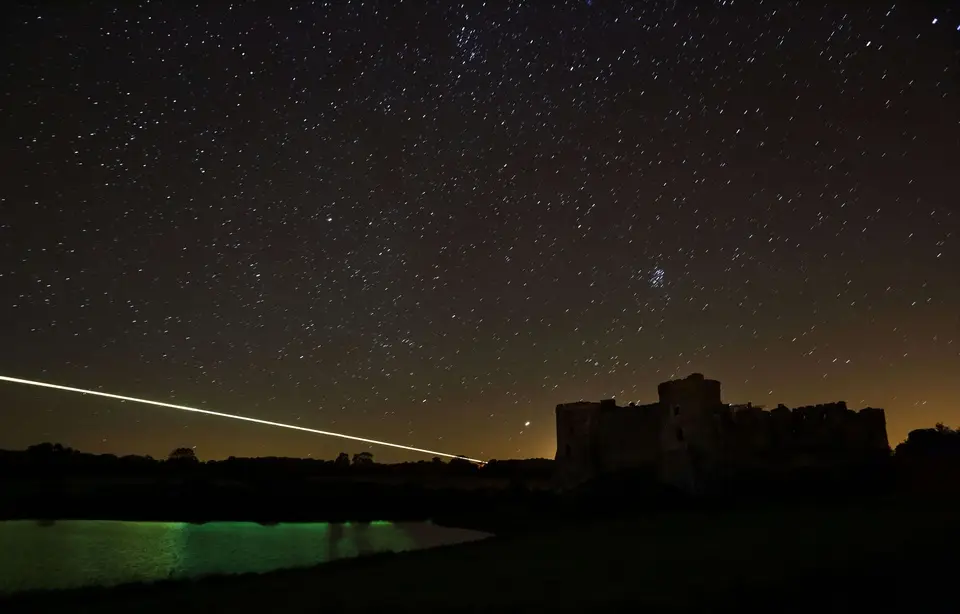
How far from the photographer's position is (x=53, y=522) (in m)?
49.2

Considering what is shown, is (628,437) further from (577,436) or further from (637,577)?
(637,577)

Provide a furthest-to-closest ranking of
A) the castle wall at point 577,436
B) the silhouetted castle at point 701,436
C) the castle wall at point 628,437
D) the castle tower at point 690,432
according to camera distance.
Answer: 1. the castle wall at point 577,436
2. the castle wall at point 628,437
3. the silhouetted castle at point 701,436
4. the castle tower at point 690,432

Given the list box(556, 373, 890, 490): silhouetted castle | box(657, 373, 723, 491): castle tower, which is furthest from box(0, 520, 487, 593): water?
box(657, 373, 723, 491): castle tower

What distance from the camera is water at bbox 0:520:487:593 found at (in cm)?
2430

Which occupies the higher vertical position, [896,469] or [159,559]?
[896,469]

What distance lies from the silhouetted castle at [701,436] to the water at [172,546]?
34.2 ft

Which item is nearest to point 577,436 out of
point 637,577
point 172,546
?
point 172,546

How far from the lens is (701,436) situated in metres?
36.9

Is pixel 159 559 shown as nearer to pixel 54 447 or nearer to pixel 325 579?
pixel 325 579

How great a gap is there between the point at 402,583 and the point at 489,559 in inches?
164

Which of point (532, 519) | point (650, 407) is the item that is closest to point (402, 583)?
point (532, 519)

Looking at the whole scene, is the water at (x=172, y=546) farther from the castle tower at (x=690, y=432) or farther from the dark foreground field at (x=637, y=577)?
the castle tower at (x=690, y=432)

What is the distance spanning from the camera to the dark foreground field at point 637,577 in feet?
38.9

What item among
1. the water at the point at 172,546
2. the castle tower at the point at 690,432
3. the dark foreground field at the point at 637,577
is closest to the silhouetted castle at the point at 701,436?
the castle tower at the point at 690,432
